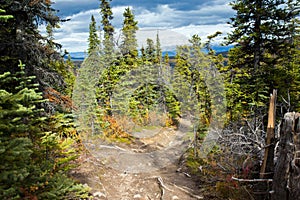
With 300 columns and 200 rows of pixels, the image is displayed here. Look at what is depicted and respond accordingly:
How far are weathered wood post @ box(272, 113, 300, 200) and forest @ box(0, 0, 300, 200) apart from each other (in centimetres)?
2

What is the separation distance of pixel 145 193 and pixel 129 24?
15352 millimetres

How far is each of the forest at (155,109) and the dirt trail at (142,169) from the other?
0.11 meters

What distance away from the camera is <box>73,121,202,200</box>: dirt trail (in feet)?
26.3

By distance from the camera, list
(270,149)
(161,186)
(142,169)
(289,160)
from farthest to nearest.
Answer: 1. (142,169)
2. (161,186)
3. (270,149)
4. (289,160)

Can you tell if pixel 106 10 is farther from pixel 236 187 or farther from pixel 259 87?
pixel 236 187

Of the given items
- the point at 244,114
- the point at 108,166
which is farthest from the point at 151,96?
the point at 108,166

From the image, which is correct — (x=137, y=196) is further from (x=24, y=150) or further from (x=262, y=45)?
(x=262, y=45)

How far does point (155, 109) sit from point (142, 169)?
9550 mm

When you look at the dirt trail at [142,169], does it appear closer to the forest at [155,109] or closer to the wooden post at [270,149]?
the forest at [155,109]

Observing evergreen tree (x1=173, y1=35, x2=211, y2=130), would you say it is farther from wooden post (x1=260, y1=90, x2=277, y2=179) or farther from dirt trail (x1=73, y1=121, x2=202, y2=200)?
wooden post (x1=260, y1=90, x2=277, y2=179)

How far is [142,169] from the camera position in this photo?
407 inches

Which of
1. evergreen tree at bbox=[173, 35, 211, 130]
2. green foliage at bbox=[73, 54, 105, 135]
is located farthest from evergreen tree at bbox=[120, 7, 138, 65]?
evergreen tree at bbox=[173, 35, 211, 130]

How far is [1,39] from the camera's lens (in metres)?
6.57

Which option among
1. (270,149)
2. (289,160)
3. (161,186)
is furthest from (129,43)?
(289,160)
